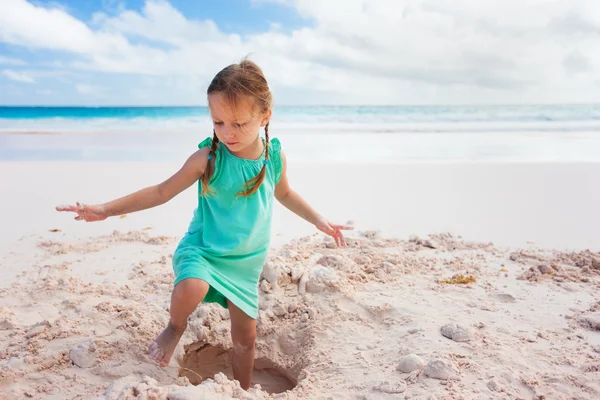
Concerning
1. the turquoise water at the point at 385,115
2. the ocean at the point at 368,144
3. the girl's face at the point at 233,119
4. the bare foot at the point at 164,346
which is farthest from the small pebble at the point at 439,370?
the turquoise water at the point at 385,115

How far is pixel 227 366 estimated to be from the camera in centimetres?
283

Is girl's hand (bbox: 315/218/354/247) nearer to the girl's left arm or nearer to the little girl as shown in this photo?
the girl's left arm

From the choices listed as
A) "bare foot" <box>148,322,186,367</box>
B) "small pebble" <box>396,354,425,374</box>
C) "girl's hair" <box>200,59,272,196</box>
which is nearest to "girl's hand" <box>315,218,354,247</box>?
"girl's hair" <box>200,59,272,196</box>

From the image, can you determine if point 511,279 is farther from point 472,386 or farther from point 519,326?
point 472,386

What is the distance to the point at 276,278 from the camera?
2941 millimetres

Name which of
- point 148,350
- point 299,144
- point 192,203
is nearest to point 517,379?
point 148,350

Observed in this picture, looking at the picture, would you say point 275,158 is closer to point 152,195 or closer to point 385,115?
point 152,195

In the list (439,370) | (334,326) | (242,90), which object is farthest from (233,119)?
(439,370)

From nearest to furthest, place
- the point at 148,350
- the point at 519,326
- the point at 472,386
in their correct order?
the point at 472,386 → the point at 148,350 → the point at 519,326

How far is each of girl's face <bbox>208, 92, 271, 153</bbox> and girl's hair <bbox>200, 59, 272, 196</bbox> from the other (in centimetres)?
2

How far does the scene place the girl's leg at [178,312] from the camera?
2033 mm

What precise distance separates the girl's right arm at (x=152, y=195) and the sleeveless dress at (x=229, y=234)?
79 millimetres

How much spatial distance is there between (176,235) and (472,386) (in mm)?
3008

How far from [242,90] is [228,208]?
1.74 ft
